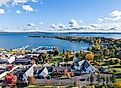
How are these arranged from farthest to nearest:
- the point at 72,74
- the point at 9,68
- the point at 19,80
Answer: the point at 9,68, the point at 72,74, the point at 19,80

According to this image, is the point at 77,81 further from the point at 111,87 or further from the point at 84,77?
the point at 111,87

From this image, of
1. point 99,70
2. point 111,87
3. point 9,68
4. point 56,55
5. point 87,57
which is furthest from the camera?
point 56,55

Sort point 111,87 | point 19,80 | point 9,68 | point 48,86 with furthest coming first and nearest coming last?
point 9,68 < point 19,80 < point 48,86 < point 111,87

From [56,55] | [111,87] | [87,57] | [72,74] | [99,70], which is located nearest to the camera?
[111,87]

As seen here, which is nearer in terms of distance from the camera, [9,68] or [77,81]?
[77,81]

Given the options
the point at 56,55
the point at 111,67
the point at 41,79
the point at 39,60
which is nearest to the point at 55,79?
the point at 41,79

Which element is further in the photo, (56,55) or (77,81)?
(56,55)

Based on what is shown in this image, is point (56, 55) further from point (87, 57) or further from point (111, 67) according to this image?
point (111, 67)

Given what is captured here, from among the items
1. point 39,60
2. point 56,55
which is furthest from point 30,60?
point 56,55
